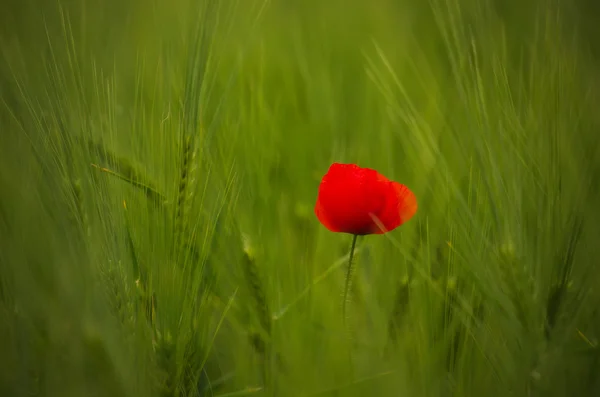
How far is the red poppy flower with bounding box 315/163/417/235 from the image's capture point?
1.44ft

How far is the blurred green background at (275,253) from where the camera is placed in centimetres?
39

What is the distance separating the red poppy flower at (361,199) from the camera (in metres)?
0.44

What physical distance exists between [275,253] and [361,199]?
0.12 metres

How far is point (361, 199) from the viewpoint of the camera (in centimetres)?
44

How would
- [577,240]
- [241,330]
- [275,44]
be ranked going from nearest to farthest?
[577,240], [241,330], [275,44]

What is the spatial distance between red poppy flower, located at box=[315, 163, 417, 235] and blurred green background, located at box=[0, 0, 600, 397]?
0.09 feet

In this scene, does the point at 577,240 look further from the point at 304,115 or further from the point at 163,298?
the point at 304,115

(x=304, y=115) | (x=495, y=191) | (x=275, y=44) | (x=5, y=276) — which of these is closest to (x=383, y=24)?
(x=275, y=44)

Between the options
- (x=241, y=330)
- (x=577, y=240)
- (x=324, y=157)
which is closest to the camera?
(x=577, y=240)

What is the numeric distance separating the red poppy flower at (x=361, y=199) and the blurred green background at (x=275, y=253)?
0.03 metres

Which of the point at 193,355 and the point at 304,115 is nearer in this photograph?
the point at 193,355

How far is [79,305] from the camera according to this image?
1.57 ft

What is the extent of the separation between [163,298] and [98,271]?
0.06 meters

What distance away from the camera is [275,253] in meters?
0.51
